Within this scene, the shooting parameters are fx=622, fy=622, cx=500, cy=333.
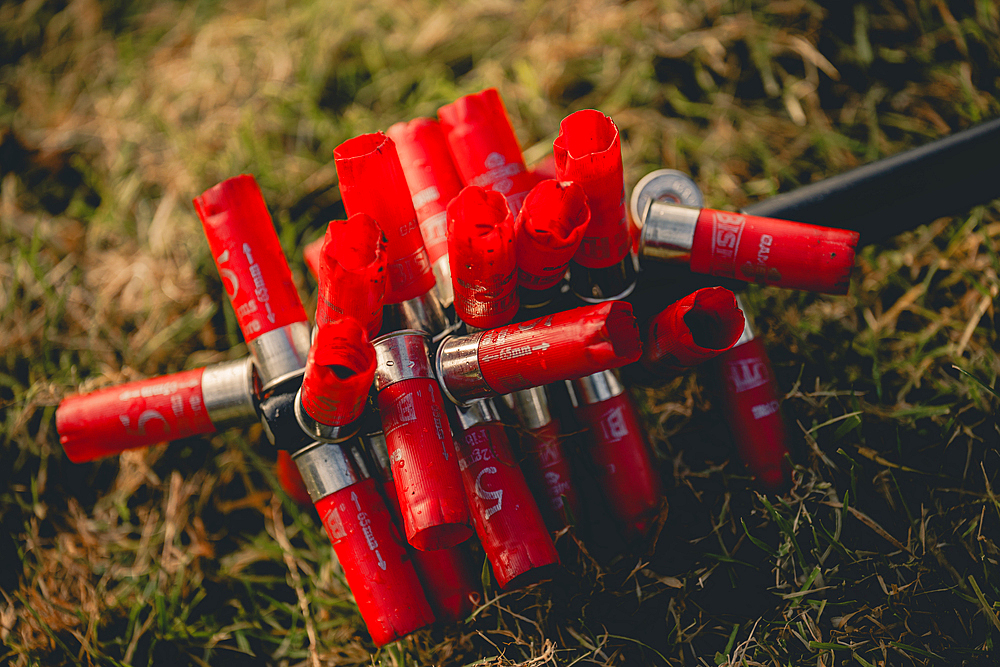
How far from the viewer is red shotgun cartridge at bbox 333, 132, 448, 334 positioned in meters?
1.31

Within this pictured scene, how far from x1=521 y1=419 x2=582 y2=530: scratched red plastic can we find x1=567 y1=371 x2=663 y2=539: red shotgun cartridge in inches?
3.1

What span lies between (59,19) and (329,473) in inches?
104

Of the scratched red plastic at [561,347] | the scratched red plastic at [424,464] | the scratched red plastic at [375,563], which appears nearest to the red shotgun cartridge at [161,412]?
the scratched red plastic at [375,563]

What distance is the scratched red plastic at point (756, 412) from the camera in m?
1.54

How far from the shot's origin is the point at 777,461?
5.06 ft

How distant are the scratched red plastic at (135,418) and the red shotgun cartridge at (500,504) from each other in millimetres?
651

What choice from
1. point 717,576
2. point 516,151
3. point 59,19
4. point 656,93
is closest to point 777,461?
point 717,576

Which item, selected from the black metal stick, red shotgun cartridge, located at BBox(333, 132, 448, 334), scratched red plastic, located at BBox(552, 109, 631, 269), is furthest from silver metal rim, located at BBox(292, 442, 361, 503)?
the black metal stick

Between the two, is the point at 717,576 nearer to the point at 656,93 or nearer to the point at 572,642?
the point at 572,642

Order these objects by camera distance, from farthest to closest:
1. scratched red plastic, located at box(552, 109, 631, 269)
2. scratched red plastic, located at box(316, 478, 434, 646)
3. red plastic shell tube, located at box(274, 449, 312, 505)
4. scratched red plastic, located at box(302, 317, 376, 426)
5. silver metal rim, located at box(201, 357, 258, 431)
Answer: red plastic shell tube, located at box(274, 449, 312, 505), silver metal rim, located at box(201, 357, 258, 431), scratched red plastic, located at box(316, 478, 434, 646), scratched red plastic, located at box(552, 109, 631, 269), scratched red plastic, located at box(302, 317, 376, 426)

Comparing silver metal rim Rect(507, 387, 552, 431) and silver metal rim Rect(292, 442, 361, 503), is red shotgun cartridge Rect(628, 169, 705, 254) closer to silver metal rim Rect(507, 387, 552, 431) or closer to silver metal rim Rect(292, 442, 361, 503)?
silver metal rim Rect(507, 387, 552, 431)

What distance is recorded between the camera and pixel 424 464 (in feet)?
4.00

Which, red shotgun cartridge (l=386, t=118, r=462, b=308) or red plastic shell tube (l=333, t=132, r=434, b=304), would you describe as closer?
red plastic shell tube (l=333, t=132, r=434, b=304)

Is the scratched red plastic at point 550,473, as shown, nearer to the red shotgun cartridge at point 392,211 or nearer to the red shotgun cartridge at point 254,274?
the red shotgun cartridge at point 392,211
